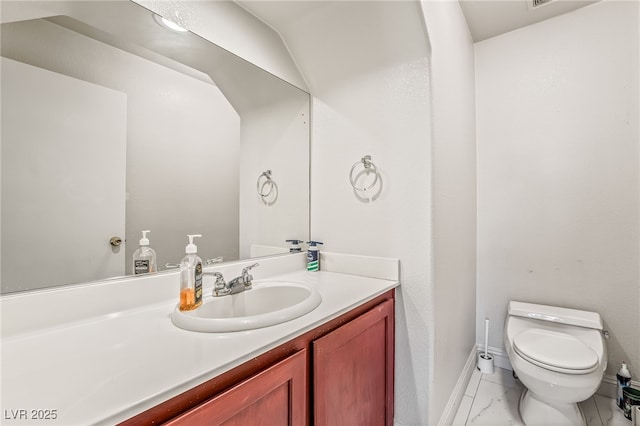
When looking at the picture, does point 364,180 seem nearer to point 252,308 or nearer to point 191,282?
point 252,308

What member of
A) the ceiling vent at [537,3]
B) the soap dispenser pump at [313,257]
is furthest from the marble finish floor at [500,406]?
the ceiling vent at [537,3]

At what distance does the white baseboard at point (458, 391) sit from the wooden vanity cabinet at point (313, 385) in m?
0.37

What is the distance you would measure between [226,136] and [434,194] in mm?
1063

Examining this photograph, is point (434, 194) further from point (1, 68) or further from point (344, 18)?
point (1, 68)

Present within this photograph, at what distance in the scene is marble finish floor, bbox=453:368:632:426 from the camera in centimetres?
151

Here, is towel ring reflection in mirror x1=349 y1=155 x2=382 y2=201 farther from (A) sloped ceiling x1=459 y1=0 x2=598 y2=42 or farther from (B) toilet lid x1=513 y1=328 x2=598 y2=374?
(A) sloped ceiling x1=459 y1=0 x2=598 y2=42

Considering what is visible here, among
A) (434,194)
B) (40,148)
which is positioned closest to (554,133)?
(434,194)

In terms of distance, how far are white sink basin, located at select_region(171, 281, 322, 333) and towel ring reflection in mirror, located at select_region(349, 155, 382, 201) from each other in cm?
58

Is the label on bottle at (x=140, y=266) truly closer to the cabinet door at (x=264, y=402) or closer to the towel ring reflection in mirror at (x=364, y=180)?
the cabinet door at (x=264, y=402)

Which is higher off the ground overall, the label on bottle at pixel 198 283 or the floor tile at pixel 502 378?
the label on bottle at pixel 198 283

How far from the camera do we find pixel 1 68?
2.64 feet

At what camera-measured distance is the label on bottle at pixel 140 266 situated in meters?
1.04

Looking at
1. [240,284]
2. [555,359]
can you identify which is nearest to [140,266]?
[240,284]

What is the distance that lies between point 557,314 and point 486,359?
560 millimetres
